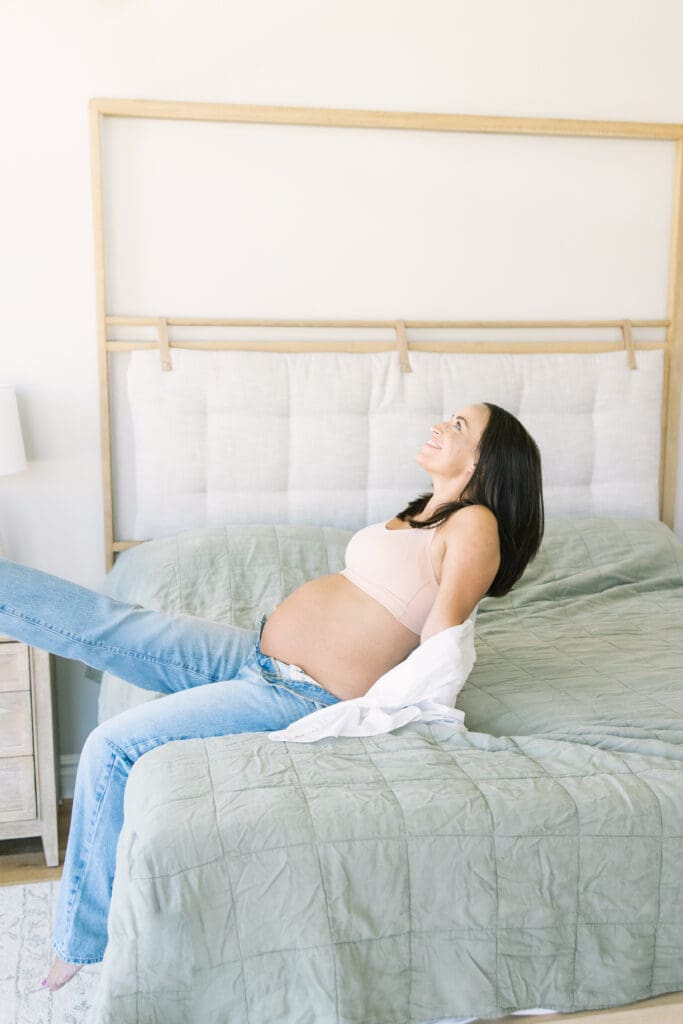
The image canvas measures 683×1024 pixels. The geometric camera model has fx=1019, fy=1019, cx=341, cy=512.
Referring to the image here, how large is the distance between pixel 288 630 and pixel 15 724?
3.06ft

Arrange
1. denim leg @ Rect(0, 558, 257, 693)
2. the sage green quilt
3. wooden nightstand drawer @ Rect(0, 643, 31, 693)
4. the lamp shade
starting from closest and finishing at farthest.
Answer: the sage green quilt < denim leg @ Rect(0, 558, 257, 693) < wooden nightstand drawer @ Rect(0, 643, 31, 693) < the lamp shade

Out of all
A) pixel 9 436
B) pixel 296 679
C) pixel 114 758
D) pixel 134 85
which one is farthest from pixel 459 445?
pixel 134 85

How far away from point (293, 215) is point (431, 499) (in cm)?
Result: 124

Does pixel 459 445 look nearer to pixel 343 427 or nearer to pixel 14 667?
pixel 343 427

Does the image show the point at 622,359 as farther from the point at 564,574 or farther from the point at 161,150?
the point at 161,150

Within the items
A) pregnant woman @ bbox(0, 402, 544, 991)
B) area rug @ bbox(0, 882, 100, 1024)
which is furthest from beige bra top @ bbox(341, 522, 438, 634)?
area rug @ bbox(0, 882, 100, 1024)

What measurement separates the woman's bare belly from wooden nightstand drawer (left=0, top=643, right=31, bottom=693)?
0.83 m

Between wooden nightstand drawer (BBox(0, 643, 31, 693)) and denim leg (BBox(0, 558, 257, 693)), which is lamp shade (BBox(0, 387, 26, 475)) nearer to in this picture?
wooden nightstand drawer (BBox(0, 643, 31, 693))

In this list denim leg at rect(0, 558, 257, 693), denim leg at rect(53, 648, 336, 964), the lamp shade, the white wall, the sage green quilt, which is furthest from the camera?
the white wall

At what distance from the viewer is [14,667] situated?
7.97 ft

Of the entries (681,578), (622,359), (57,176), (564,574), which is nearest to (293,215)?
(57,176)

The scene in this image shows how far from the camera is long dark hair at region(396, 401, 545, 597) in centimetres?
187

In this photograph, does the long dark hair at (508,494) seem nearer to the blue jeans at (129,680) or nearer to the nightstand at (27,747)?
the blue jeans at (129,680)

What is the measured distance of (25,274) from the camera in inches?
109
